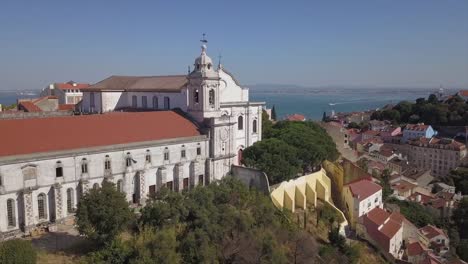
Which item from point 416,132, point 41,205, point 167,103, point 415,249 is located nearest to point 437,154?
point 416,132

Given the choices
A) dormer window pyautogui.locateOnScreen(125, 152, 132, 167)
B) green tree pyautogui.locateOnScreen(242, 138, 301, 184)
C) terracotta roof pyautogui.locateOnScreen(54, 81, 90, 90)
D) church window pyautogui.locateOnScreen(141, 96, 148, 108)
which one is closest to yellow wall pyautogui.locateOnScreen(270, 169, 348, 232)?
green tree pyautogui.locateOnScreen(242, 138, 301, 184)

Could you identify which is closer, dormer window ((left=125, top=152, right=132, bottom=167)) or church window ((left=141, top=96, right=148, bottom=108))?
dormer window ((left=125, top=152, right=132, bottom=167))

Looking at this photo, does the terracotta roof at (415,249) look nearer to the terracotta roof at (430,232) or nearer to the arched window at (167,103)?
the terracotta roof at (430,232)

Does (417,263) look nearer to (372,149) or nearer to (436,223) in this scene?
(436,223)

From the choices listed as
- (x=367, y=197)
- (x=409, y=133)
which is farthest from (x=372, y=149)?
(x=367, y=197)

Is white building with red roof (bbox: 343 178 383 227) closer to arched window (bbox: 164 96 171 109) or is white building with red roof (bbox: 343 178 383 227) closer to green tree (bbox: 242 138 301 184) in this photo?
green tree (bbox: 242 138 301 184)
